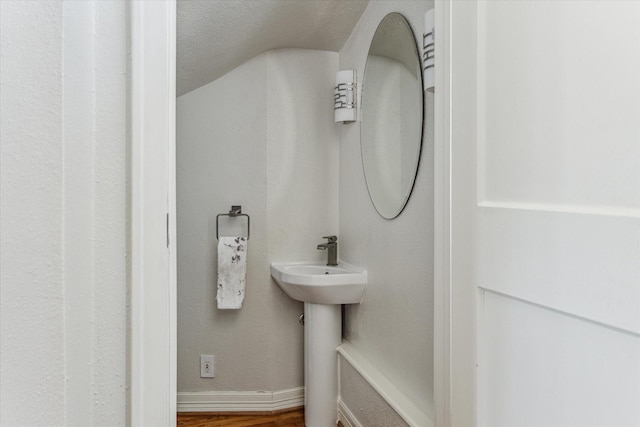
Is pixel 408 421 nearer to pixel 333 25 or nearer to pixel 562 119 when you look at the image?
pixel 562 119

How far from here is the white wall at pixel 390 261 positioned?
1.72 metres

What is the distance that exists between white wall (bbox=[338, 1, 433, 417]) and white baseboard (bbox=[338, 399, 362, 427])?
0.04 m

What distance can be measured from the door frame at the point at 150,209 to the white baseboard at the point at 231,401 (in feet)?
6.31

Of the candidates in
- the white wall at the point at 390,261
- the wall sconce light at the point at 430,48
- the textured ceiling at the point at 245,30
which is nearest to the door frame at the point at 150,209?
the wall sconce light at the point at 430,48

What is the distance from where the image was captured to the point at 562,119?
91cm

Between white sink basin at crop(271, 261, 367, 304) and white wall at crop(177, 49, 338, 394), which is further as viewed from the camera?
white wall at crop(177, 49, 338, 394)

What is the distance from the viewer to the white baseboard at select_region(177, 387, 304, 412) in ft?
8.63

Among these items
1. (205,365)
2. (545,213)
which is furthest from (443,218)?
(205,365)

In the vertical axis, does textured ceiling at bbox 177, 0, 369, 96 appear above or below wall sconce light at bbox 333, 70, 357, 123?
above

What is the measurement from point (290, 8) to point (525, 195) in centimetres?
157

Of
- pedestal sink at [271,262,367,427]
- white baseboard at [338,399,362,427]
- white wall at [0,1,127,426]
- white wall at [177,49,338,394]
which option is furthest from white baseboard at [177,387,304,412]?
white wall at [0,1,127,426]

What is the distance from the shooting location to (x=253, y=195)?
2.63 meters

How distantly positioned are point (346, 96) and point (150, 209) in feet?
5.80

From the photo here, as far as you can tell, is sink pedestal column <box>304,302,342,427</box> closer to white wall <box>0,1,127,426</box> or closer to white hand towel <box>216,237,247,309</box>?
white hand towel <box>216,237,247,309</box>
